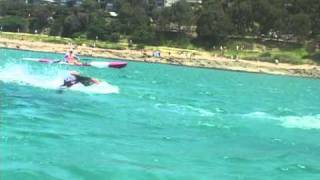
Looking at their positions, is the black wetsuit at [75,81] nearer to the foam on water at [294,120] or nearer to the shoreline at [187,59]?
the foam on water at [294,120]

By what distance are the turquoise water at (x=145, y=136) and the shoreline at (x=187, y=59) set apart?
58.4 metres

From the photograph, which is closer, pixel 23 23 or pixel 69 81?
pixel 69 81

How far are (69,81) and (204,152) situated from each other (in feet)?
67.3

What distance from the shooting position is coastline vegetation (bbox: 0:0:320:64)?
122 metres

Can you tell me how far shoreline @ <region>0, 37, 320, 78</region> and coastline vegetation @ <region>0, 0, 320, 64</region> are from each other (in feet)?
11.4

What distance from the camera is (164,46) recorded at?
415 ft

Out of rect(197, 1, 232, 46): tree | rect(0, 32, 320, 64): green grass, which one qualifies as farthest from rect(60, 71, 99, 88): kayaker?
rect(197, 1, 232, 46): tree

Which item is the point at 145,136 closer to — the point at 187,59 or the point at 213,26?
the point at 187,59

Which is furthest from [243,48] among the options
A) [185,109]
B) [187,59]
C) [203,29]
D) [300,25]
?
[185,109]

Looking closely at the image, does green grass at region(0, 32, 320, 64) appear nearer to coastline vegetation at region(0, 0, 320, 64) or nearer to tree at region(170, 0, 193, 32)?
coastline vegetation at region(0, 0, 320, 64)

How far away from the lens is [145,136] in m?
28.9

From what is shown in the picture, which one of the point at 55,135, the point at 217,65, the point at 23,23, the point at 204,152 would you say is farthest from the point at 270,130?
the point at 23,23

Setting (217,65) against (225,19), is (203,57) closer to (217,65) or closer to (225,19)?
(217,65)

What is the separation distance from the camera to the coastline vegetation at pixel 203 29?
122 meters
